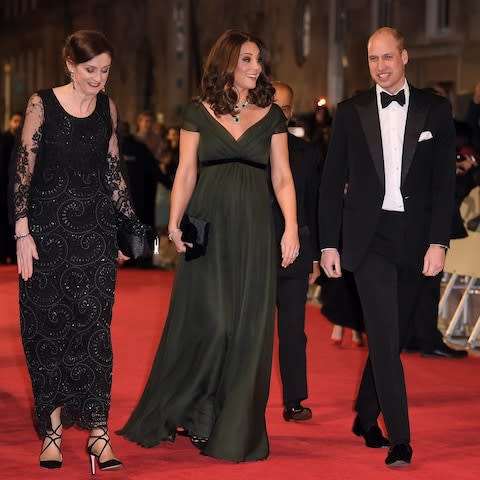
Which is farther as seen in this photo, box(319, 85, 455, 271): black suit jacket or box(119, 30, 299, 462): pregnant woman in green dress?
box(119, 30, 299, 462): pregnant woman in green dress

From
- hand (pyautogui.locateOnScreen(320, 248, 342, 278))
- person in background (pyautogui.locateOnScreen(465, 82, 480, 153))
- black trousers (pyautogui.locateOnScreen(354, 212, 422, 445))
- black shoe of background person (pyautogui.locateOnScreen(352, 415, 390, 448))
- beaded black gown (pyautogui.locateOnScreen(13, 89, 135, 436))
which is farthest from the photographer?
person in background (pyautogui.locateOnScreen(465, 82, 480, 153))

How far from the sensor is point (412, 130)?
5.96m

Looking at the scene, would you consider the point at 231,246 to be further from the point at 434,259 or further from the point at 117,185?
the point at 434,259

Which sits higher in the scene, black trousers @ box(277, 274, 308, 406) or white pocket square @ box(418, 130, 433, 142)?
white pocket square @ box(418, 130, 433, 142)

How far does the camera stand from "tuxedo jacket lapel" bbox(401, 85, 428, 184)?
5.95 meters

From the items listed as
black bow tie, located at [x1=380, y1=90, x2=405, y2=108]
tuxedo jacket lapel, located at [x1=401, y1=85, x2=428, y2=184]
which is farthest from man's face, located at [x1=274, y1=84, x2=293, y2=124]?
tuxedo jacket lapel, located at [x1=401, y1=85, x2=428, y2=184]

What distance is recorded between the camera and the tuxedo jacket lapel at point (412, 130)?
5953 millimetres

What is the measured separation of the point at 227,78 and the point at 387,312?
4.21 feet

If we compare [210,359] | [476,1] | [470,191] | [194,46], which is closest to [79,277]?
[210,359]

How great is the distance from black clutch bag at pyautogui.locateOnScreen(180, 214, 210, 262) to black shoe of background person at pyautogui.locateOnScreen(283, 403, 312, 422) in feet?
Result: 4.58

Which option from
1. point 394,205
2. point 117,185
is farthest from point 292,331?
point 117,185

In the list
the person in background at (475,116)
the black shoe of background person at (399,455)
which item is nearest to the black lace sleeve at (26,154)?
the black shoe of background person at (399,455)

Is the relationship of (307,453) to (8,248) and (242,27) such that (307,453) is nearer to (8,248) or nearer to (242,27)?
(8,248)

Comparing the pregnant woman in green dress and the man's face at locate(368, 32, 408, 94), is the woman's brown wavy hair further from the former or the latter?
the man's face at locate(368, 32, 408, 94)
